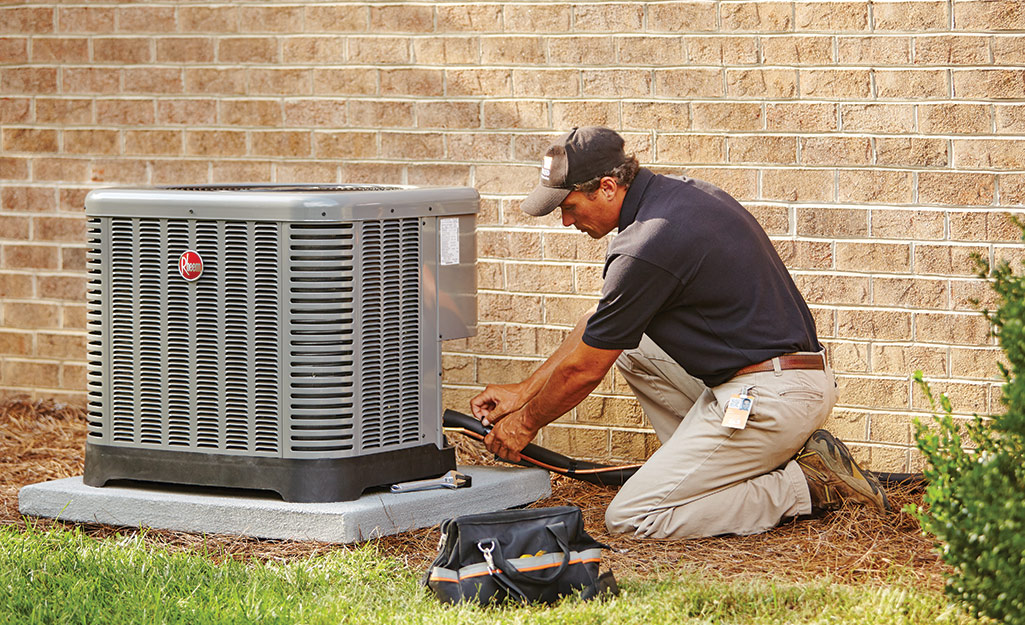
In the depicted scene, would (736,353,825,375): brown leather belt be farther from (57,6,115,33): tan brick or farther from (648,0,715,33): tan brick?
(57,6,115,33): tan brick

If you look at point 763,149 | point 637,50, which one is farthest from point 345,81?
point 763,149

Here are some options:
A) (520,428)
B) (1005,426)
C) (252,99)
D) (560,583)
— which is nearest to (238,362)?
(520,428)

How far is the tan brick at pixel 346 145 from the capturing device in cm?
621

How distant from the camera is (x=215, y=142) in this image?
645 cm

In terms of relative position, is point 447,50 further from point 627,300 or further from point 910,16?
point 910,16

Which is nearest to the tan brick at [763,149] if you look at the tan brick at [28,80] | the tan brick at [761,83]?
the tan brick at [761,83]

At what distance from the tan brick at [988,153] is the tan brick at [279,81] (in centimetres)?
293

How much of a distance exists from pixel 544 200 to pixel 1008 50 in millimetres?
1940

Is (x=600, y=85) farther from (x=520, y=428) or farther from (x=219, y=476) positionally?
(x=219, y=476)

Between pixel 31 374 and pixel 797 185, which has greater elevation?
pixel 797 185

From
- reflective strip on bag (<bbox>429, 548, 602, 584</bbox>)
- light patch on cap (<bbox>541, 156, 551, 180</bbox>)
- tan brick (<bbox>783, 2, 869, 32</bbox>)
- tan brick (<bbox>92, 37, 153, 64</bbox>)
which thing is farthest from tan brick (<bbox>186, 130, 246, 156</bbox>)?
reflective strip on bag (<bbox>429, 548, 602, 584</bbox>)

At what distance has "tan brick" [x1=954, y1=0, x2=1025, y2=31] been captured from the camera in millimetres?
5199

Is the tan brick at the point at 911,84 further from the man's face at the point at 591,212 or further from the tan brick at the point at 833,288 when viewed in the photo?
the man's face at the point at 591,212

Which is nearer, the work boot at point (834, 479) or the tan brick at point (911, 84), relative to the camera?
the work boot at point (834, 479)
